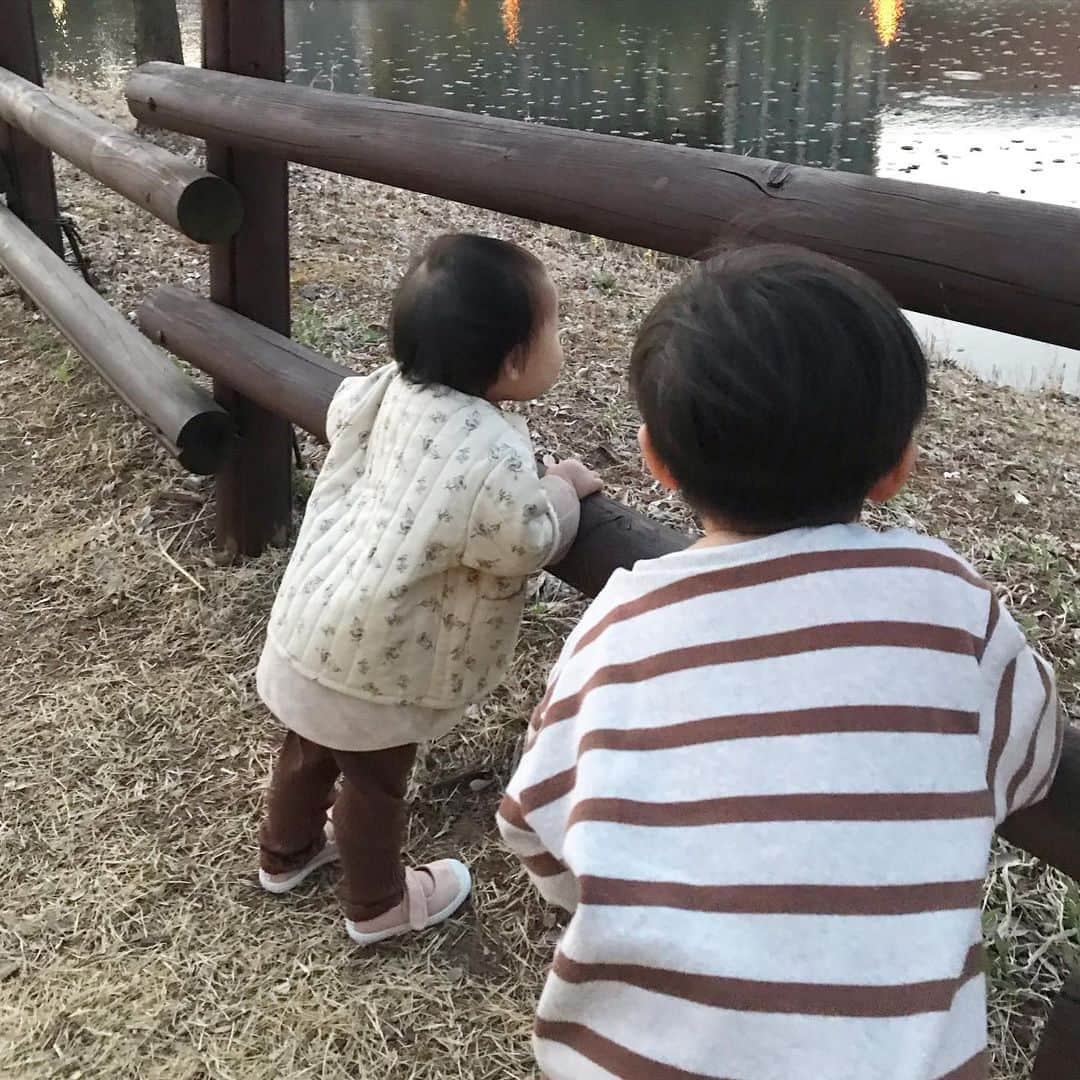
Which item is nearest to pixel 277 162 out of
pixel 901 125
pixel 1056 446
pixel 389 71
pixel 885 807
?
pixel 885 807

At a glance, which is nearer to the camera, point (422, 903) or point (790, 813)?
point (790, 813)

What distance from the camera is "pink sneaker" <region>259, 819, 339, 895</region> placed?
7.90 ft

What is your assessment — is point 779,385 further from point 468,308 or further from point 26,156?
point 26,156

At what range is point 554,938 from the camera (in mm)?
2320

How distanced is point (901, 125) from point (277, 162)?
947 cm

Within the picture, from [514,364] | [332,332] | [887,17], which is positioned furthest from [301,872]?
[887,17]

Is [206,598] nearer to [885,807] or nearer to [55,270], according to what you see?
[55,270]

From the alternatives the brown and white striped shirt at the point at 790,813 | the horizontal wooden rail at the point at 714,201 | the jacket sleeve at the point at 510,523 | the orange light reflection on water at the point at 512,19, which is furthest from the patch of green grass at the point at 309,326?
the orange light reflection on water at the point at 512,19

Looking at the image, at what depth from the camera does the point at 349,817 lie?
7.01 ft

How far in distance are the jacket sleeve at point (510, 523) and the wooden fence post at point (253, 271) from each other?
1.66m

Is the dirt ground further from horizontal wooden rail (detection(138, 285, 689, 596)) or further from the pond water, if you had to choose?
the pond water

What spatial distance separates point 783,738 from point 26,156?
5206 mm

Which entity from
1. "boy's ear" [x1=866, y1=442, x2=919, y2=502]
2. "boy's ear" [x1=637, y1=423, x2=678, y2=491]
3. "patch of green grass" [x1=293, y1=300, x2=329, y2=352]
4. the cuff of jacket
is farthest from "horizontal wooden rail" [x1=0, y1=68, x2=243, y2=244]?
"boy's ear" [x1=866, y1=442, x2=919, y2=502]

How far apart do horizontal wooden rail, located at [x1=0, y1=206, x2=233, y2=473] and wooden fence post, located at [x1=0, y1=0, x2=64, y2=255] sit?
311mm
